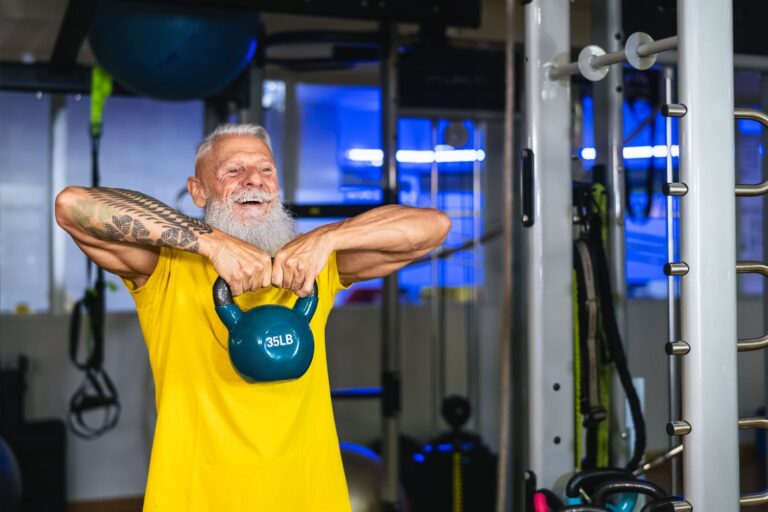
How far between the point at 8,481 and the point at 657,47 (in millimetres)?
2705

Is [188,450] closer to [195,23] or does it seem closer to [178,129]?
[195,23]

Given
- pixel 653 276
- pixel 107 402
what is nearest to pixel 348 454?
pixel 107 402

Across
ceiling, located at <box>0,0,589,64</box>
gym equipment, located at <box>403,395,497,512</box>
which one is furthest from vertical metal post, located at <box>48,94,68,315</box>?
gym equipment, located at <box>403,395,497,512</box>

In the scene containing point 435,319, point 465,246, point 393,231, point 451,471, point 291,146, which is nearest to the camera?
point 393,231

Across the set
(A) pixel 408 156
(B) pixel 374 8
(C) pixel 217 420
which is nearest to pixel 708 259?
(C) pixel 217 420

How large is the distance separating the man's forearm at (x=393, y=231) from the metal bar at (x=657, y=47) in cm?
50

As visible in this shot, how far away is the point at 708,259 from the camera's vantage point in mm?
1376

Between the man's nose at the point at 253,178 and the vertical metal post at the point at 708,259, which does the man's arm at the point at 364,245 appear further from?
the vertical metal post at the point at 708,259

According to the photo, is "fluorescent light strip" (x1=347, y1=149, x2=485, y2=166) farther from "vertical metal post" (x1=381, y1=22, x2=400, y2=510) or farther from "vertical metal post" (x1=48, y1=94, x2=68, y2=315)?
"vertical metal post" (x1=48, y1=94, x2=68, y2=315)

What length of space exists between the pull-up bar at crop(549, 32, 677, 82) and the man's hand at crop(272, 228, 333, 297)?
27.0 inches

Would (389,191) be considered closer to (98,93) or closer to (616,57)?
(98,93)

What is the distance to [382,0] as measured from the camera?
262cm

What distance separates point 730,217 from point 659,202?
→ 388 cm

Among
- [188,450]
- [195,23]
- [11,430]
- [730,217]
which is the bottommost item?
[11,430]
